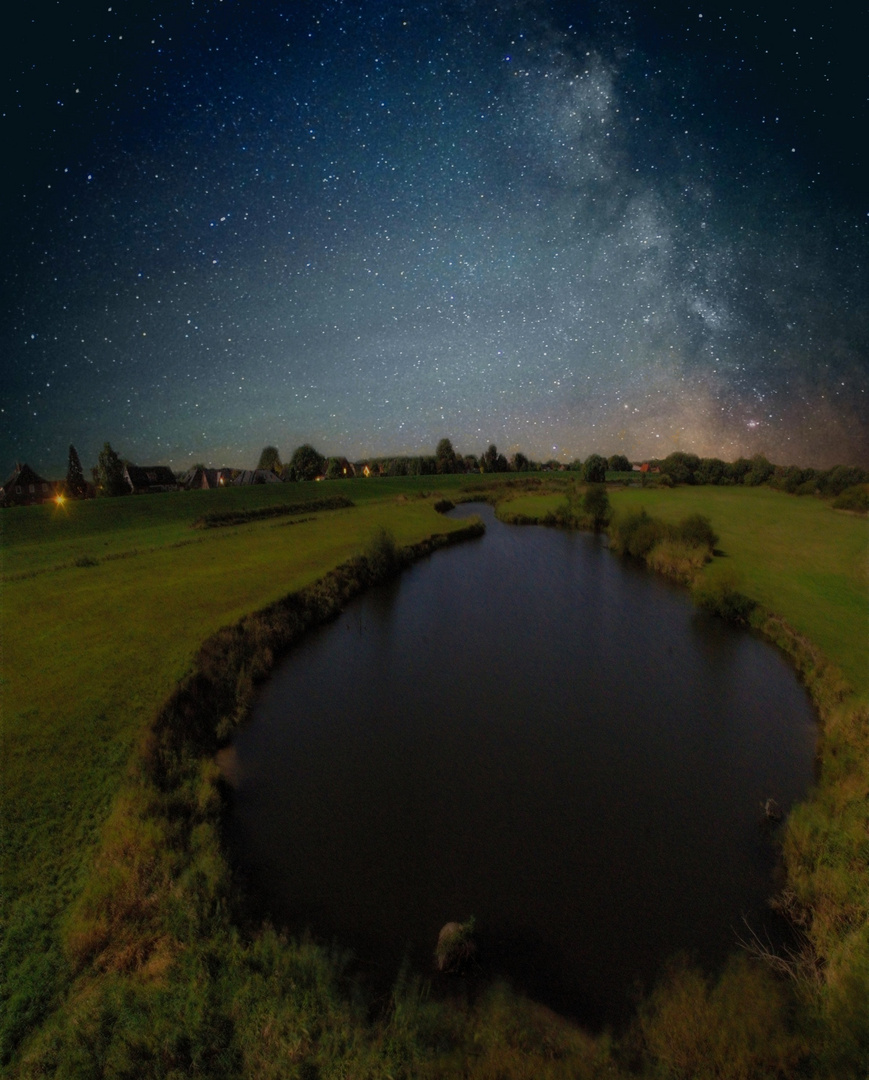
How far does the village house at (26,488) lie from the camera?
7088 centimetres

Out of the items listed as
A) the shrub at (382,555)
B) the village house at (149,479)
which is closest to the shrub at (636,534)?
the shrub at (382,555)

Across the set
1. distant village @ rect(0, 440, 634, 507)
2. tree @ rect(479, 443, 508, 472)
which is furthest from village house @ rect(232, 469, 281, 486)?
tree @ rect(479, 443, 508, 472)

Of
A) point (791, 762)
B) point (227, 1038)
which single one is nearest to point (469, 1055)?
point (227, 1038)

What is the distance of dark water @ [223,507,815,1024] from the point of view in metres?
9.04

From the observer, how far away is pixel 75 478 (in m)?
79.5

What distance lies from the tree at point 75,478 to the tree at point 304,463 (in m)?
37.9

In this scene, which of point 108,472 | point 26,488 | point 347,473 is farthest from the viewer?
point 347,473

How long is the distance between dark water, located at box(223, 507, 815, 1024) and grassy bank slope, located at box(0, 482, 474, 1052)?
131 inches

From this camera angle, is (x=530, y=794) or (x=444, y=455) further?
(x=444, y=455)

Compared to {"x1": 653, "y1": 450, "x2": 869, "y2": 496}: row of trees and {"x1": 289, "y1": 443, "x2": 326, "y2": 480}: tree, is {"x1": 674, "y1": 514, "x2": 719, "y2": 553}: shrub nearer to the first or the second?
{"x1": 653, "y1": 450, "x2": 869, "y2": 496}: row of trees

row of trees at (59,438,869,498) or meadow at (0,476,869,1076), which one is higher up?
row of trees at (59,438,869,498)

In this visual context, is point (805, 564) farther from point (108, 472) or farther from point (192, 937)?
point (108, 472)

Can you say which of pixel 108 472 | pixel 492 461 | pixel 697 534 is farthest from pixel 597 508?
pixel 492 461

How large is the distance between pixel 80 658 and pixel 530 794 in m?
14.6
